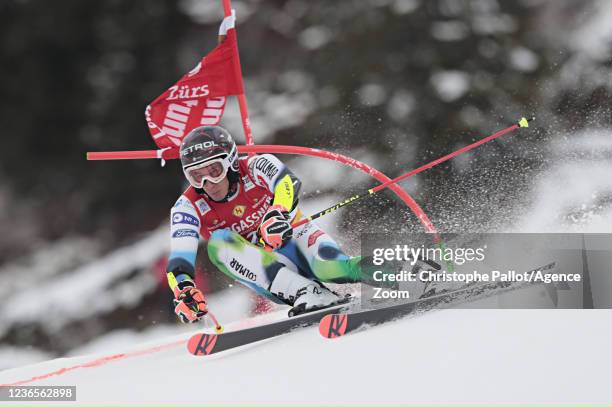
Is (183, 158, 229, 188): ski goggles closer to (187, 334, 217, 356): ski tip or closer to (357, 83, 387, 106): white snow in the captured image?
(187, 334, 217, 356): ski tip

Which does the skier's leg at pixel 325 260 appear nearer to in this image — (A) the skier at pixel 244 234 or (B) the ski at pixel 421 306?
(A) the skier at pixel 244 234

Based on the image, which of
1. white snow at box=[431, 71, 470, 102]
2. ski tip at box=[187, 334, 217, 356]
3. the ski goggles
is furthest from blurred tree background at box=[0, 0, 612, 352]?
ski tip at box=[187, 334, 217, 356]

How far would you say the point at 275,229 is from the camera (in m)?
3.81

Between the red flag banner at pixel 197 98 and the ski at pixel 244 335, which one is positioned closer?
the ski at pixel 244 335

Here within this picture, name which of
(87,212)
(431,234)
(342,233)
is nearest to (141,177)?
(87,212)

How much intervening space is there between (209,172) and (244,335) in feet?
2.46

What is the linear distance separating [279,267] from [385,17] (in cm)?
641

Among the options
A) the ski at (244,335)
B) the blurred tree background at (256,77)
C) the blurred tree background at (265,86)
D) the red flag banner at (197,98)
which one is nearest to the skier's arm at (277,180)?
the ski at (244,335)

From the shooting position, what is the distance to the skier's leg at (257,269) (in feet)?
13.2

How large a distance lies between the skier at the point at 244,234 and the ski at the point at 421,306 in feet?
1.28

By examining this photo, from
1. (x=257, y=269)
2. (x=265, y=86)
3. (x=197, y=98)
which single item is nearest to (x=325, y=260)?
(x=257, y=269)

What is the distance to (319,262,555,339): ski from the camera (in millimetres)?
3582

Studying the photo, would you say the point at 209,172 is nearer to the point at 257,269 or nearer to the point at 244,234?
the point at 244,234

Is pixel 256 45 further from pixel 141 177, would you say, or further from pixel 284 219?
pixel 284 219
